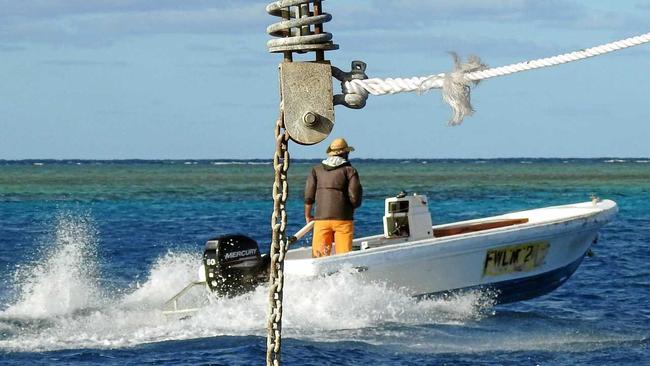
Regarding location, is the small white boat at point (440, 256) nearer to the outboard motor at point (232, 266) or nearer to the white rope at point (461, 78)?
the outboard motor at point (232, 266)

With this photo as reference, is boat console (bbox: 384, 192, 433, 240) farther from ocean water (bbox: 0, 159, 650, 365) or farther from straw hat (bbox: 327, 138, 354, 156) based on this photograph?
straw hat (bbox: 327, 138, 354, 156)

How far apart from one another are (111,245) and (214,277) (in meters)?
15.9

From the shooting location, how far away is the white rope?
18.3ft

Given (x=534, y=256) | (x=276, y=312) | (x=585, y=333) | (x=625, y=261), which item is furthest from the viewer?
(x=625, y=261)

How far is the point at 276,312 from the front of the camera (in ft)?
18.7

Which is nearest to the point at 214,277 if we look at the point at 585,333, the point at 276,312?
the point at 585,333

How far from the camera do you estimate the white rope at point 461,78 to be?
558 centimetres

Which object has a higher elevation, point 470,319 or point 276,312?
point 276,312

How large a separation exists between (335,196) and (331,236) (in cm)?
62

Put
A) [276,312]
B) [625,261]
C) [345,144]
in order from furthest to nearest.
Answer: 1. [625,261]
2. [345,144]
3. [276,312]

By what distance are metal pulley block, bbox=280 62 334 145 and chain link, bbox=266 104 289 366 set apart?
0.17ft

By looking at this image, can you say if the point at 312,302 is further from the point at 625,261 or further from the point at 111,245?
the point at 111,245

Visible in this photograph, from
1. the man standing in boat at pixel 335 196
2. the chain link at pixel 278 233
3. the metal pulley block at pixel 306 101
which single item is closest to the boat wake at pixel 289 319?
the man standing in boat at pixel 335 196

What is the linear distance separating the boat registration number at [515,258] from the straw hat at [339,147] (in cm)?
273
